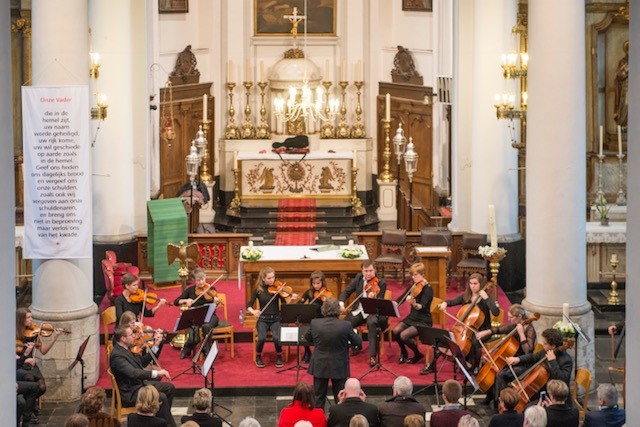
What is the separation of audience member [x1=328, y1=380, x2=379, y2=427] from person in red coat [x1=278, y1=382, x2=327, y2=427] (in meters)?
0.13

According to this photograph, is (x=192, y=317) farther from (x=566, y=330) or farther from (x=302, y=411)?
(x=566, y=330)

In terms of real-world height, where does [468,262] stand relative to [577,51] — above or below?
below

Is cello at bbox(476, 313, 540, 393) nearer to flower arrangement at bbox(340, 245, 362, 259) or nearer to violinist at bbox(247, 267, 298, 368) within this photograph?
violinist at bbox(247, 267, 298, 368)

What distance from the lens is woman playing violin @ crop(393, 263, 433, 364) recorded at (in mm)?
14773

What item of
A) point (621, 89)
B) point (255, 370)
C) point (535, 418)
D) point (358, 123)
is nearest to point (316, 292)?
point (255, 370)

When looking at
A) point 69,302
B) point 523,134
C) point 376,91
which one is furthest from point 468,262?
point 376,91

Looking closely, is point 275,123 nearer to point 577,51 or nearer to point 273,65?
point 273,65

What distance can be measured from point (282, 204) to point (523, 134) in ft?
17.5

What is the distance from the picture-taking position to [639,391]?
4859 millimetres

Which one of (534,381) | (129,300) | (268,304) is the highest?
(129,300)

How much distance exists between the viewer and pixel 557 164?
13.6 meters

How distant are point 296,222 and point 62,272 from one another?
10216 mm

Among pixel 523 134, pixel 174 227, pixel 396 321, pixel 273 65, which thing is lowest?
pixel 396 321

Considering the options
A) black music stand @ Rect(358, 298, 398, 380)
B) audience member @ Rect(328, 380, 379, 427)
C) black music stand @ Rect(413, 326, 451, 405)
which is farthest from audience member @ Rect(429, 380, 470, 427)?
black music stand @ Rect(358, 298, 398, 380)
